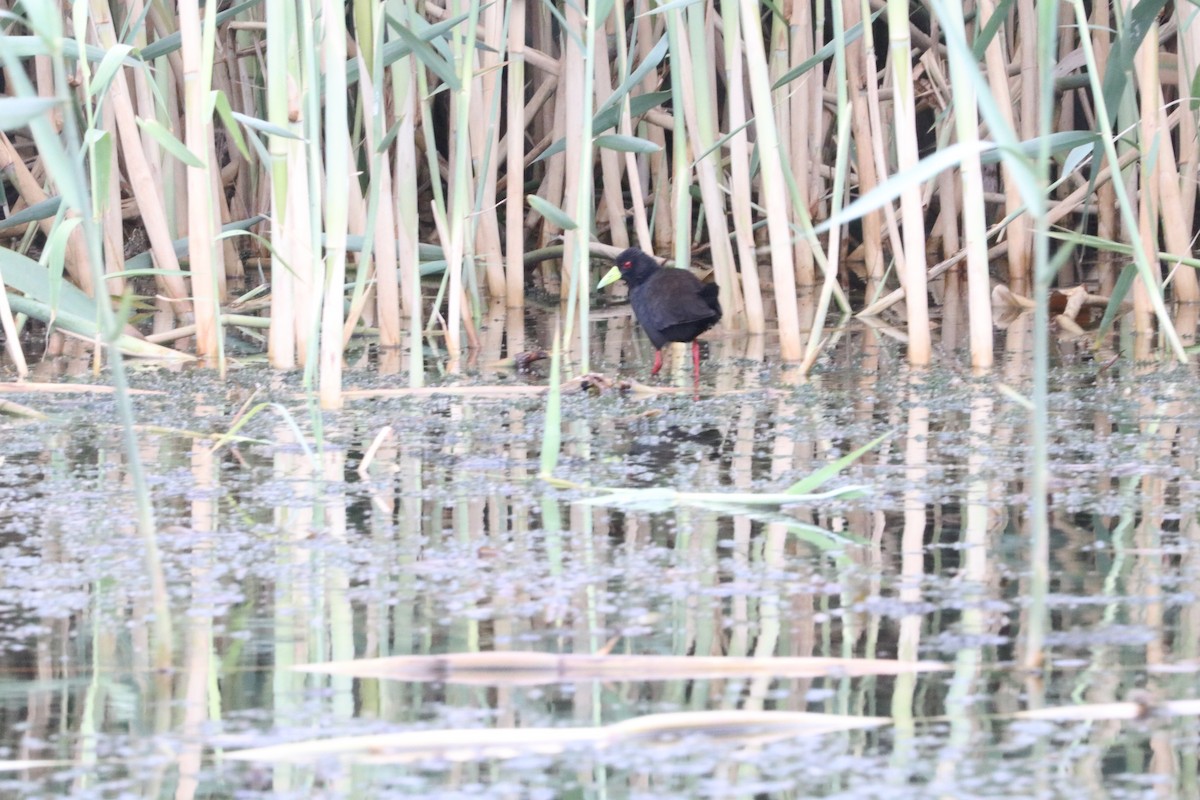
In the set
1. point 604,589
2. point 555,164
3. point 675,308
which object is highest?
point 555,164

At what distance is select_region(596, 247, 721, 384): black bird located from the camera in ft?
13.8

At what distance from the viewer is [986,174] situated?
278 inches

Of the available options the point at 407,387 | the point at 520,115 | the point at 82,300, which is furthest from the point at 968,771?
the point at 520,115

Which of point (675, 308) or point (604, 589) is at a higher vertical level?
point (675, 308)

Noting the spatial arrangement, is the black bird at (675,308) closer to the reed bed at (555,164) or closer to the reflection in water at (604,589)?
the reed bed at (555,164)

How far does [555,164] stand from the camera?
6230mm

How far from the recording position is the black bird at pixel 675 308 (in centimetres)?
421

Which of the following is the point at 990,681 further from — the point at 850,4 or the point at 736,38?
the point at 850,4

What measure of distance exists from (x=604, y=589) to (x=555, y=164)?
165 inches

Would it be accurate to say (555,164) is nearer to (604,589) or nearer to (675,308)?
(675,308)

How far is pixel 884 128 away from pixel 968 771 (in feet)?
16.6

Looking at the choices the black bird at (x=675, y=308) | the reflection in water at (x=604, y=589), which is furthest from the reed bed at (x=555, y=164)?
the reflection in water at (x=604, y=589)

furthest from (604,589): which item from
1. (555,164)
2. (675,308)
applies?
(555,164)

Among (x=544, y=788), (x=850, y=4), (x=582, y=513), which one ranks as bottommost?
(x=544, y=788)
